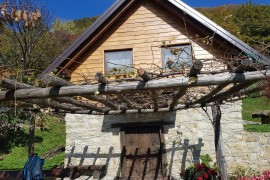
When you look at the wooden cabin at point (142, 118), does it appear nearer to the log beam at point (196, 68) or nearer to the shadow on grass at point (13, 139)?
the log beam at point (196, 68)

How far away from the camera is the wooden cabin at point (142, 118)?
898cm

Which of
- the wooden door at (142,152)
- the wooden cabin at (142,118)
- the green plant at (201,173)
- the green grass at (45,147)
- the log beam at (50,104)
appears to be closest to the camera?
the log beam at (50,104)

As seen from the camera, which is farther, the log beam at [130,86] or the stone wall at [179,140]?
the stone wall at [179,140]

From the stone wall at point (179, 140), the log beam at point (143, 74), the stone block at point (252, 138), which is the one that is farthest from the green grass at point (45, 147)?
the log beam at point (143, 74)

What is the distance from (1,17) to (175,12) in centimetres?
706

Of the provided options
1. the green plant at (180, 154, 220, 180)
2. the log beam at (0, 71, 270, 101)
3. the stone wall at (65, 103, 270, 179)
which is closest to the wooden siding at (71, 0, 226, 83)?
the stone wall at (65, 103, 270, 179)

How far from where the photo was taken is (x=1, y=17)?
276 cm

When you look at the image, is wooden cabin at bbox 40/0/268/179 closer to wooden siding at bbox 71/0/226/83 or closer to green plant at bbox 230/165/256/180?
wooden siding at bbox 71/0/226/83

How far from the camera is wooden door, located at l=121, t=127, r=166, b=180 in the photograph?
30.6 feet

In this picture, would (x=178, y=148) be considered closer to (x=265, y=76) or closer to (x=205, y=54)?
(x=205, y=54)

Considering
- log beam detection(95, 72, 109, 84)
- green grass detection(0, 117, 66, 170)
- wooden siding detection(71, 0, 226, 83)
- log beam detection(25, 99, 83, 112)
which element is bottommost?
green grass detection(0, 117, 66, 170)

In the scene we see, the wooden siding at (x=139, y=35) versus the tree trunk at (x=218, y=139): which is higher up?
the wooden siding at (x=139, y=35)

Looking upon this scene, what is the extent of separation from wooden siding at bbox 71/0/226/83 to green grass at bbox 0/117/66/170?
460 centimetres

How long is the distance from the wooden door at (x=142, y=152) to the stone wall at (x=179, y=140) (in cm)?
28
